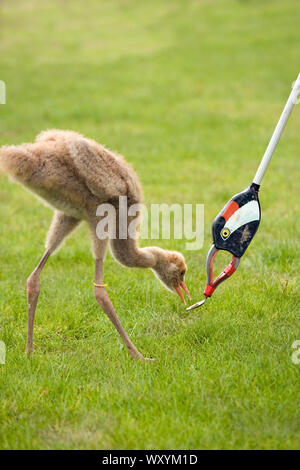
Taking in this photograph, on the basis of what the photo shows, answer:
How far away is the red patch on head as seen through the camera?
3627mm

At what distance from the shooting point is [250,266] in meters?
5.36

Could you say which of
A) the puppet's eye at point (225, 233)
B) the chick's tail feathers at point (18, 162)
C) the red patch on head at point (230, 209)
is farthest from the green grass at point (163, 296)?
the chick's tail feathers at point (18, 162)

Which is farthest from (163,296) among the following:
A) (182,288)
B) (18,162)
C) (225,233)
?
(18,162)

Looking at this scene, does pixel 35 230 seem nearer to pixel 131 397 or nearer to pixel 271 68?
pixel 131 397

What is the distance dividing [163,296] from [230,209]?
1.43 meters

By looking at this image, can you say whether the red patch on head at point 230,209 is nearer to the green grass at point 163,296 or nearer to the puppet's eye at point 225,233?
the puppet's eye at point 225,233

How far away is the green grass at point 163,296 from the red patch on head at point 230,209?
0.88 meters

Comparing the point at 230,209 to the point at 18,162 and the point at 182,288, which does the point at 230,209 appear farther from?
the point at 18,162

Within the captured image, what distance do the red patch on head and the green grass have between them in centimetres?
88

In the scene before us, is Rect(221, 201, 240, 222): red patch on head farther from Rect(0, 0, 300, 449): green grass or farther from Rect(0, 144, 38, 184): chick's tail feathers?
Rect(0, 144, 38, 184): chick's tail feathers

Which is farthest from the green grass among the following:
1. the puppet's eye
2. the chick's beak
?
the puppet's eye

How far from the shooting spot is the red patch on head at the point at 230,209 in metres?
3.63

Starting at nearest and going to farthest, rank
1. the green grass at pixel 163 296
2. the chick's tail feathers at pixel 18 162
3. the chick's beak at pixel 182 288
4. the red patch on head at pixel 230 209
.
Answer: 1. the green grass at pixel 163 296
2. the chick's tail feathers at pixel 18 162
3. the red patch on head at pixel 230 209
4. the chick's beak at pixel 182 288

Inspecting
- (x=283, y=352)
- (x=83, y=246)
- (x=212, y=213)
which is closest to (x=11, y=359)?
(x=283, y=352)
